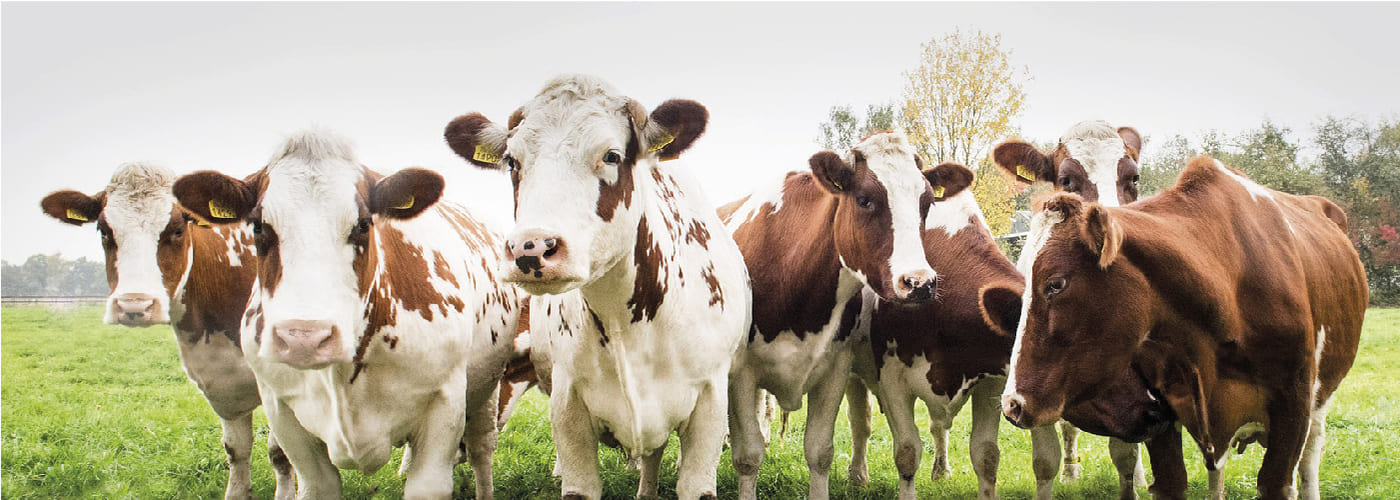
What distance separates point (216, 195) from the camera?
163 inches

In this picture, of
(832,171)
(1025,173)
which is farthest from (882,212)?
(1025,173)

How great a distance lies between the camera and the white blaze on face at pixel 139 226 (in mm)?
5137

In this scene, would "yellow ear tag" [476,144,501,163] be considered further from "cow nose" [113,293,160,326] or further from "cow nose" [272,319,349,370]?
"cow nose" [113,293,160,326]

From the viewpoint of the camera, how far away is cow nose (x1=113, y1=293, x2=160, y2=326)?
5074mm

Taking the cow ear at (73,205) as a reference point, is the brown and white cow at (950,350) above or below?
below

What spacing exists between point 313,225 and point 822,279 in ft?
10.1

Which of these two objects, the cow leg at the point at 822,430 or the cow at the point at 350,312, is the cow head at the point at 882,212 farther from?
the cow at the point at 350,312

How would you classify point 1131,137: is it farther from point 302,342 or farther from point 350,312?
point 302,342

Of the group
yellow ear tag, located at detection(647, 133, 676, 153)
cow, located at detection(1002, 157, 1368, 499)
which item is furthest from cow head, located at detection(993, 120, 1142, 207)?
yellow ear tag, located at detection(647, 133, 676, 153)

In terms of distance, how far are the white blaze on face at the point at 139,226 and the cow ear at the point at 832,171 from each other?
3.75 metres

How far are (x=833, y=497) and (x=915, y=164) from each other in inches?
103

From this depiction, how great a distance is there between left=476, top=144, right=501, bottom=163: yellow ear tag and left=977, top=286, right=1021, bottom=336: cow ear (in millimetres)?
2579

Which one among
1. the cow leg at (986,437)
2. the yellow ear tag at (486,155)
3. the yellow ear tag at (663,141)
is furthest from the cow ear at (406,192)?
the cow leg at (986,437)

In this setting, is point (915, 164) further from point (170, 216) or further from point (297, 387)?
point (170, 216)
